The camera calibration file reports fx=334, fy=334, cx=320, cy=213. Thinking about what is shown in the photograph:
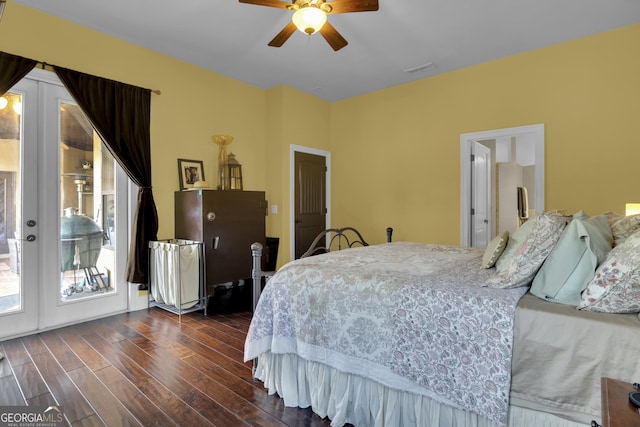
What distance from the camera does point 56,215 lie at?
3127 mm

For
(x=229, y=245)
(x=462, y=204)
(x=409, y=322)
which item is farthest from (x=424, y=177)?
(x=409, y=322)

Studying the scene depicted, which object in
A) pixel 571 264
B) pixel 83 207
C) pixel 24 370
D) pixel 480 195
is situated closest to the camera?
pixel 571 264

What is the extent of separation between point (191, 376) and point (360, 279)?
1.42 m

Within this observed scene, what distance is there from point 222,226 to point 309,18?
2.29 m

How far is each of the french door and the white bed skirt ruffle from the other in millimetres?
2293

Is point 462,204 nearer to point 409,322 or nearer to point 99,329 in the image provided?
point 409,322

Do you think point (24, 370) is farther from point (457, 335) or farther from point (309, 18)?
point (309, 18)

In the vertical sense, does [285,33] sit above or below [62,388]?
above

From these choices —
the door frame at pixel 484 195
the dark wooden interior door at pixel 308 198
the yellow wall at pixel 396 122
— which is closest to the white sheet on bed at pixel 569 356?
the yellow wall at pixel 396 122

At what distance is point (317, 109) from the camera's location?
5480mm

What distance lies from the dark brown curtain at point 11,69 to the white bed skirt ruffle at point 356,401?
3.03 metres

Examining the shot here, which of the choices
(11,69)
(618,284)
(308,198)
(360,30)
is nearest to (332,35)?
(360,30)

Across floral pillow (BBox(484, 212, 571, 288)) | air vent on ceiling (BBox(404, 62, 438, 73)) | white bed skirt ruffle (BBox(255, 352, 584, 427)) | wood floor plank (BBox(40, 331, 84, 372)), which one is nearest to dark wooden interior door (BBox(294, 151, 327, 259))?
air vent on ceiling (BBox(404, 62, 438, 73))

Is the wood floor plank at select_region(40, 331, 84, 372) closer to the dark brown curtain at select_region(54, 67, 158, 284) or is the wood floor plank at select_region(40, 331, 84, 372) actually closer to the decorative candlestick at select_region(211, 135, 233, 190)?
the dark brown curtain at select_region(54, 67, 158, 284)
